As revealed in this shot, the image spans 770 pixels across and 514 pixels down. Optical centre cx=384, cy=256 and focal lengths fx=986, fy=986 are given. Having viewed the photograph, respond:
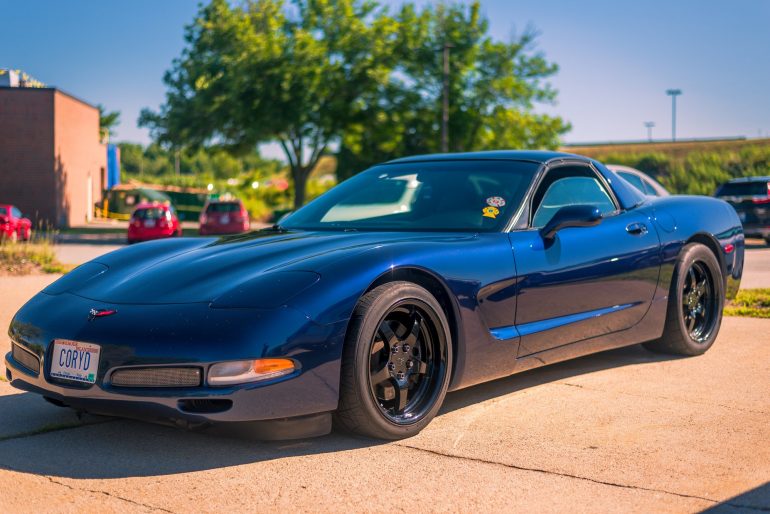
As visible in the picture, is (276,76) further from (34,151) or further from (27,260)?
(27,260)

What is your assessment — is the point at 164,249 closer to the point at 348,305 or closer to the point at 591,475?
the point at 348,305

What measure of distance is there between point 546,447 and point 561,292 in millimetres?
1215

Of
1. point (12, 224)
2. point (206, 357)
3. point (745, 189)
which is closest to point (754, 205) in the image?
point (745, 189)

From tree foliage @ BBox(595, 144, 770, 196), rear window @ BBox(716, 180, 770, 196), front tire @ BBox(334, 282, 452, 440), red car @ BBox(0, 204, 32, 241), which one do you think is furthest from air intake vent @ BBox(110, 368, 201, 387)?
tree foliage @ BBox(595, 144, 770, 196)

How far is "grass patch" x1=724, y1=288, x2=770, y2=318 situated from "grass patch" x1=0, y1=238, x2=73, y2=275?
29.7 feet

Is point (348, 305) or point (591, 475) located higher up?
point (348, 305)

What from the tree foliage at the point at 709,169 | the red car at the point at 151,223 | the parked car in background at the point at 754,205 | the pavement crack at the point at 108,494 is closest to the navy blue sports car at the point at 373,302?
the pavement crack at the point at 108,494

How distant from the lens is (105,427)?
4.59 m

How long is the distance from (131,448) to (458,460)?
1.40m

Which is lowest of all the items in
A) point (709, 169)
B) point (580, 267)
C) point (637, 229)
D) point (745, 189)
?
point (580, 267)

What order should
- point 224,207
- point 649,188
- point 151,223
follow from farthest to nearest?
1. point 224,207
2. point 151,223
3. point 649,188

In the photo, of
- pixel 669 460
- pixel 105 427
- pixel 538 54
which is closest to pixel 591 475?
pixel 669 460

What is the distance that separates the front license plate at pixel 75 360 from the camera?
4.10m

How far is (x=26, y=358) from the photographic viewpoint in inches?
177
